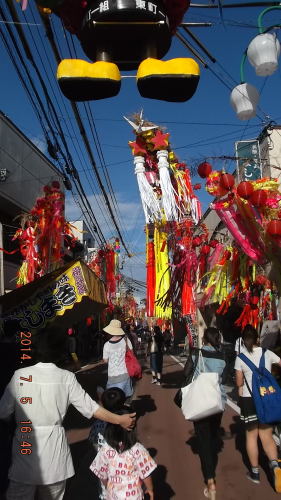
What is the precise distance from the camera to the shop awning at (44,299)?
5.41 meters

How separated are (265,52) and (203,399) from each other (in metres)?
3.58

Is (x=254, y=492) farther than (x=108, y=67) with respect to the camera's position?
Yes

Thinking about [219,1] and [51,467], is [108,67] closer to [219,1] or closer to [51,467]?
[219,1]

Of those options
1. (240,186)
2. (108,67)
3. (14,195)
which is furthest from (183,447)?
(14,195)

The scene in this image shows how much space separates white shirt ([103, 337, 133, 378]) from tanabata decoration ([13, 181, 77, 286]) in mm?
2618

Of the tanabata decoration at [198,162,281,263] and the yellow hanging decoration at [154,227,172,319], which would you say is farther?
the yellow hanging decoration at [154,227,172,319]

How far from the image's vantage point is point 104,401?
3010mm

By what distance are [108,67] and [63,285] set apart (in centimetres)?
349

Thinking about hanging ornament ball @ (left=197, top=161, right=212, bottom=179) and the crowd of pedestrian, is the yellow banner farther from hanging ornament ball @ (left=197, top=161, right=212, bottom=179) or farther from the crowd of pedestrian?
the crowd of pedestrian

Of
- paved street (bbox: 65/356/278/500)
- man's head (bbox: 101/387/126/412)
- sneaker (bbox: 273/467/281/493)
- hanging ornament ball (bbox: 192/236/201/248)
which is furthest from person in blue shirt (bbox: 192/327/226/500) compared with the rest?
hanging ornament ball (bbox: 192/236/201/248)

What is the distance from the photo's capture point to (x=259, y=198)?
482 centimetres

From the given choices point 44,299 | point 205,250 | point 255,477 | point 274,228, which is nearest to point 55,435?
point 255,477

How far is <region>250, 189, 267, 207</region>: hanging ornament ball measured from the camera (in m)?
4.82

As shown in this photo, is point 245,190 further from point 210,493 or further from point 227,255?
point 210,493
